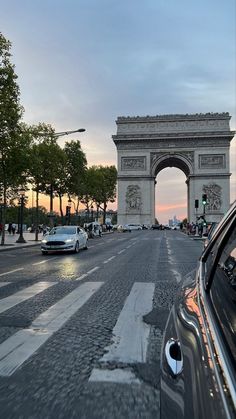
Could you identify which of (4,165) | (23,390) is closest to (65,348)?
(23,390)

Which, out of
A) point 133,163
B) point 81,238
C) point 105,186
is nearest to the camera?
point 81,238

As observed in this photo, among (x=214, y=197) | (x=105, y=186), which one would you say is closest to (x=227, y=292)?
(x=214, y=197)

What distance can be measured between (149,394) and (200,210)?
3200 inches

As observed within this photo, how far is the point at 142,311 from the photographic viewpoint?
24.8 ft

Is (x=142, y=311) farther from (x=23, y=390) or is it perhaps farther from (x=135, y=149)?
(x=135, y=149)

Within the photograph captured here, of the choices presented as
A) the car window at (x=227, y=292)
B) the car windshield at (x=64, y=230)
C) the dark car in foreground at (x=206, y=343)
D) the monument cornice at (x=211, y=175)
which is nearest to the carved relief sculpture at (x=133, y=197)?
the monument cornice at (x=211, y=175)

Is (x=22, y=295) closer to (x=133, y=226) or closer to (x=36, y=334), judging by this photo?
(x=36, y=334)

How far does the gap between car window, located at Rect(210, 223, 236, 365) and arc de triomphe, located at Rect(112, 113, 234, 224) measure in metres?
83.7

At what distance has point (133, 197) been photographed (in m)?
88.0

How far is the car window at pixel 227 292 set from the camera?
1.69 metres

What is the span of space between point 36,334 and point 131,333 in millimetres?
1113

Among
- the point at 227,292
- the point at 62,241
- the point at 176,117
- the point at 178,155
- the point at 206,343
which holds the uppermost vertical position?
the point at 176,117

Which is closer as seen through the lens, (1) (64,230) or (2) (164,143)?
(1) (64,230)

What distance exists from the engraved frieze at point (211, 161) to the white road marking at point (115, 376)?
3300 inches
